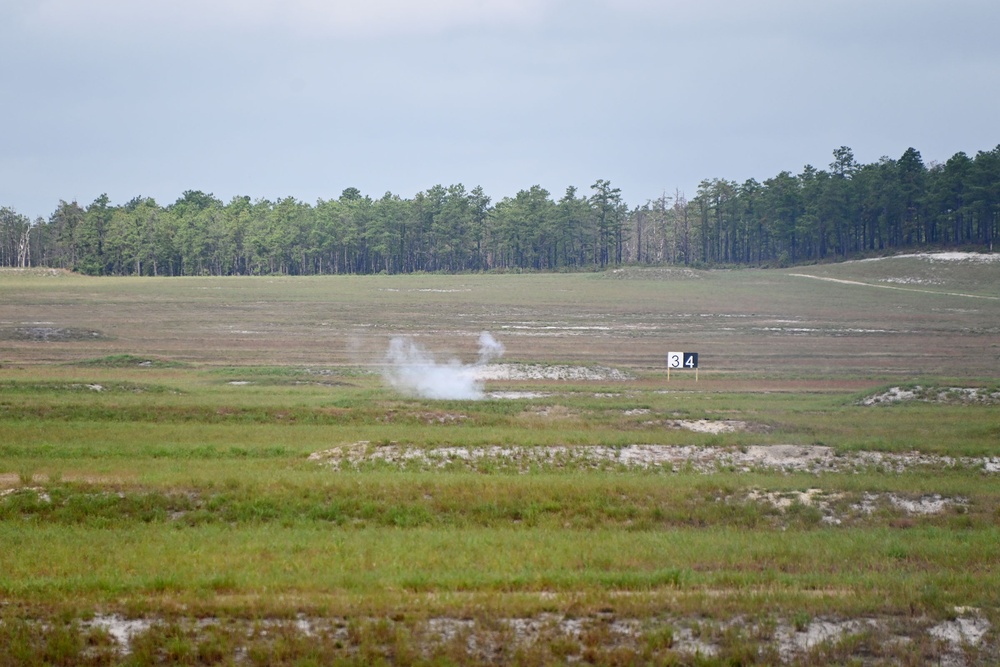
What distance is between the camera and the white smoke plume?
38.7 m

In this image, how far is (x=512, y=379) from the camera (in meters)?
44.2

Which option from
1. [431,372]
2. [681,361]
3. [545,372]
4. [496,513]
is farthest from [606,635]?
[681,361]

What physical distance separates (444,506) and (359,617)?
270 inches

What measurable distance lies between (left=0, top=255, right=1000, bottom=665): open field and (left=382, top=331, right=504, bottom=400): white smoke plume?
476 mm

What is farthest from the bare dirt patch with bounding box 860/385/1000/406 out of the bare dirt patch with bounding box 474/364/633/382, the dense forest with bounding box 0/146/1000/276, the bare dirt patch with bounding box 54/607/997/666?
the dense forest with bounding box 0/146/1000/276

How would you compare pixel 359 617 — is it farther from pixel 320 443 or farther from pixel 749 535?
pixel 320 443

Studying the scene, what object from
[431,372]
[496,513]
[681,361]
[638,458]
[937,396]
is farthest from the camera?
[681,361]

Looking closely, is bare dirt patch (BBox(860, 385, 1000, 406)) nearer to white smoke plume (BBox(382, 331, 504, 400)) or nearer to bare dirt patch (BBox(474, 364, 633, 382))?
bare dirt patch (BBox(474, 364, 633, 382))

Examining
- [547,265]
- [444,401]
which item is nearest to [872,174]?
[547,265]

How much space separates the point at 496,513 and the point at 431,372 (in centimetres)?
2871

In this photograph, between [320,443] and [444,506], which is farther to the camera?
[320,443]

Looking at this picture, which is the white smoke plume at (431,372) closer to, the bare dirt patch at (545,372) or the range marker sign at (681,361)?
the bare dirt patch at (545,372)

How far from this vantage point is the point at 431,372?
46.2 m

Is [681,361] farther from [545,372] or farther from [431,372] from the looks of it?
[431,372]
